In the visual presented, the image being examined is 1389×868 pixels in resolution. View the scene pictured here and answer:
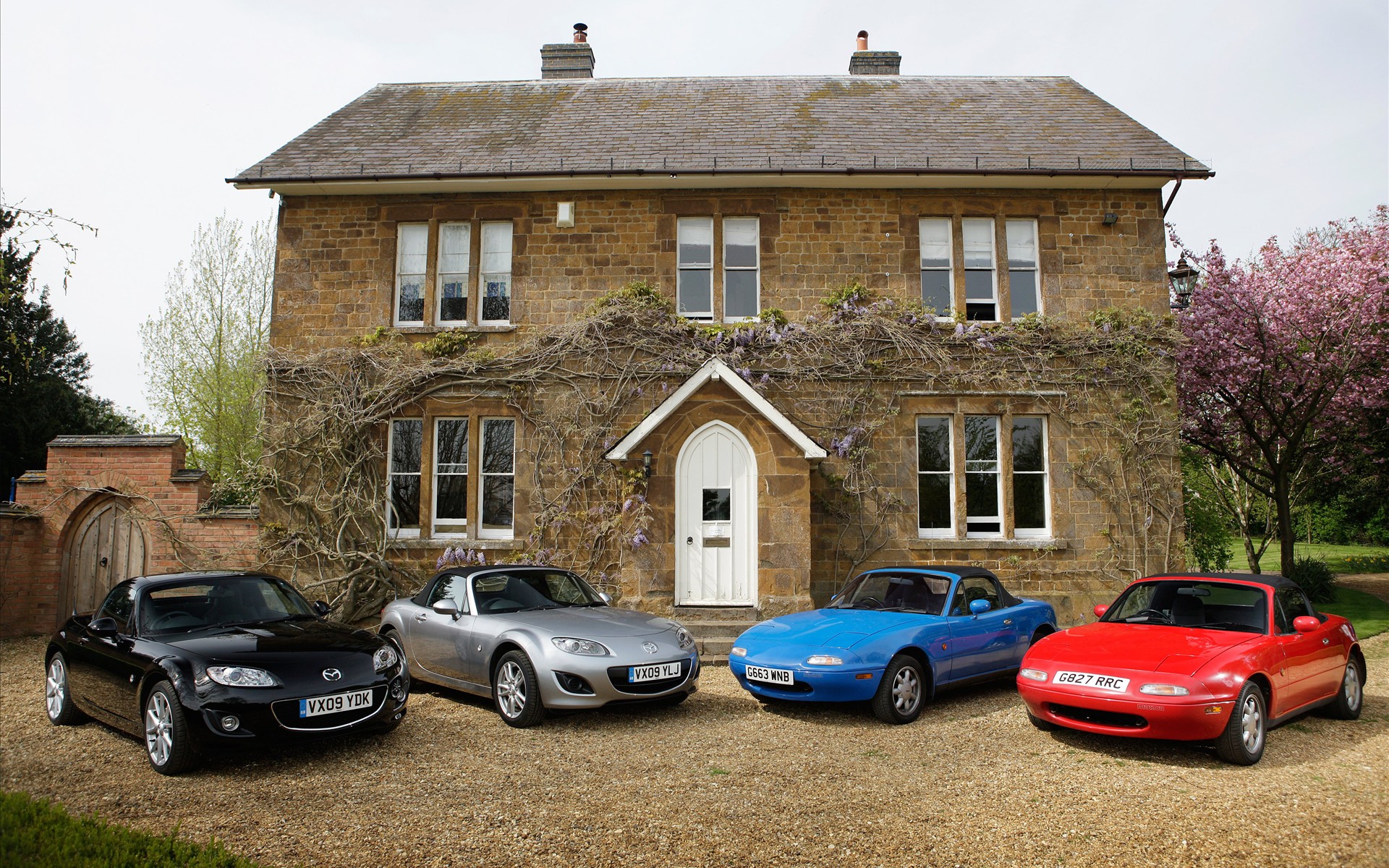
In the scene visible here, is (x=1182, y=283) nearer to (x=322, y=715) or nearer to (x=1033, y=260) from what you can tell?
(x=1033, y=260)

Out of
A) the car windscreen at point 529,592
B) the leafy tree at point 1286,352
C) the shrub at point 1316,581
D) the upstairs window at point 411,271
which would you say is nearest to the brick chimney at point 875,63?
the leafy tree at point 1286,352

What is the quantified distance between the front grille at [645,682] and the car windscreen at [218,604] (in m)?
2.80

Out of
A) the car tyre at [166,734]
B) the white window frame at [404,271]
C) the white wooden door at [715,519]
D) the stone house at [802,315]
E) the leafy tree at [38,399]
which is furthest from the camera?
the leafy tree at [38,399]

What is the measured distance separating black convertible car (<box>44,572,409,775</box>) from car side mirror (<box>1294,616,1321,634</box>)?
24.2 ft

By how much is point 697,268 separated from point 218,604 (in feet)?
28.7

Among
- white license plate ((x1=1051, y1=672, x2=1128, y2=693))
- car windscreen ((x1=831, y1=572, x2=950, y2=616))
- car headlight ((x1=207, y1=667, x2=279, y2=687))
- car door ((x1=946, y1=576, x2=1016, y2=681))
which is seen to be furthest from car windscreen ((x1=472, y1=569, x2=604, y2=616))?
A: white license plate ((x1=1051, y1=672, x2=1128, y2=693))

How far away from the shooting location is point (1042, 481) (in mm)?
13406

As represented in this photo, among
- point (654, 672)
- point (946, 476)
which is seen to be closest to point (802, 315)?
point (946, 476)

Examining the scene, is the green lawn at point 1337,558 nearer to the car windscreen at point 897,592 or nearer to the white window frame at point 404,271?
the car windscreen at point 897,592

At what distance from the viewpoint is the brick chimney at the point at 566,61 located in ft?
58.9

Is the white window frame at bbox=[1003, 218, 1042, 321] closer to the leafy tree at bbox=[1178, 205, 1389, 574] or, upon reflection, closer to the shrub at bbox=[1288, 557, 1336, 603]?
the leafy tree at bbox=[1178, 205, 1389, 574]

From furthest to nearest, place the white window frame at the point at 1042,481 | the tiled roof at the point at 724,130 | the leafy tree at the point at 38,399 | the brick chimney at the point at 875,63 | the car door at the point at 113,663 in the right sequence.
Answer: the leafy tree at the point at 38,399
the brick chimney at the point at 875,63
the tiled roof at the point at 724,130
the white window frame at the point at 1042,481
the car door at the point at 113,663

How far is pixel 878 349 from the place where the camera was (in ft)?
43.9

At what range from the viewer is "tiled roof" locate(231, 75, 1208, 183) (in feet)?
44.9
